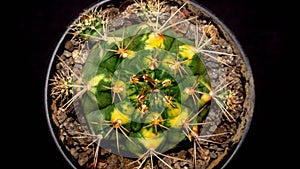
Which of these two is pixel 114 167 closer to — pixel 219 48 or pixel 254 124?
pixel 219 48

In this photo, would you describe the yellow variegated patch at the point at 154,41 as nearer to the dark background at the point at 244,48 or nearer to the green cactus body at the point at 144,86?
the green cactus body at the point at 144,86

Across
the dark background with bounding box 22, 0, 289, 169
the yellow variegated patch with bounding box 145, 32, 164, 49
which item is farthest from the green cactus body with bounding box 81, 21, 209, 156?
the dark background with bounding box 22, 0, 289, 169

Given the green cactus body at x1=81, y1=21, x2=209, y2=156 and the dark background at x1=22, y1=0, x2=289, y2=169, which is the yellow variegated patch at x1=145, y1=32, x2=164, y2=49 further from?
the dark background at x1=22, y1=0, x2=289, y2=169

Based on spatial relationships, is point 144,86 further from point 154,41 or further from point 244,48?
point 244,48

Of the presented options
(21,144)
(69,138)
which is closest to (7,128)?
(21,144)

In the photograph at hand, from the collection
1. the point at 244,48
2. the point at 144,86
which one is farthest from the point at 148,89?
the point at 244,48


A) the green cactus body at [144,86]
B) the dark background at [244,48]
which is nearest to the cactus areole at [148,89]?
the green cactus body at [144,86]
